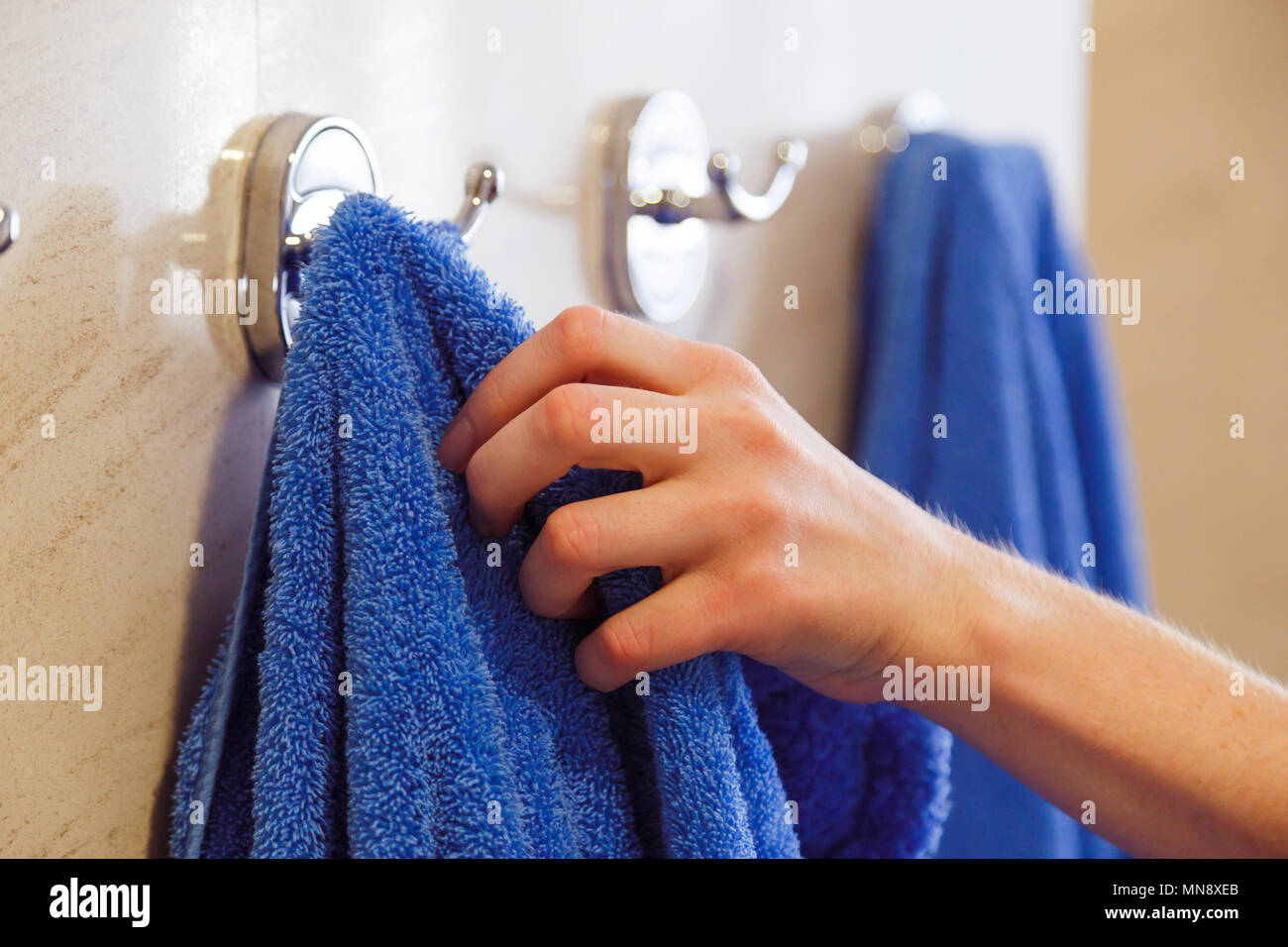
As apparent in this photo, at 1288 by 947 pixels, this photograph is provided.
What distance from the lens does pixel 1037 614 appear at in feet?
1.05

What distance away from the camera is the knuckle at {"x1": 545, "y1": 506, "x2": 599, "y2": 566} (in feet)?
0.81

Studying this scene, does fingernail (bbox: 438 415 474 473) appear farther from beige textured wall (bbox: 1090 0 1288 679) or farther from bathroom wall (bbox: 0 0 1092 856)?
beige textured wall (bbox: 1090 0 1288 679)

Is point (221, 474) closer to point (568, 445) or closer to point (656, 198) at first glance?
point (568, 445)

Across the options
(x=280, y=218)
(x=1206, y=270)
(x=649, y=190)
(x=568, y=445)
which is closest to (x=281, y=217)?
(x=280, y=218)

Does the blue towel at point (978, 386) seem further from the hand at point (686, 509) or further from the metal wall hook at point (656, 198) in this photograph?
the hand at point (686, 509)

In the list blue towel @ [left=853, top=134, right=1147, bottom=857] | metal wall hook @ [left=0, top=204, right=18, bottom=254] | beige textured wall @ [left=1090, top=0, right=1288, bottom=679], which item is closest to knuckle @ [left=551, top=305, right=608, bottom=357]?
metal wall hook @ [left=0, top=204, right=18, bottom=254]

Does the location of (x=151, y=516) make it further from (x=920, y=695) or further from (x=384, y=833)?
(x=920, y=695)

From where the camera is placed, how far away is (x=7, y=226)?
0.65 feet

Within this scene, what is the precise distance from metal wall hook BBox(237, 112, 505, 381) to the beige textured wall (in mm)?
848

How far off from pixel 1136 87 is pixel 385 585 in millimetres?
944

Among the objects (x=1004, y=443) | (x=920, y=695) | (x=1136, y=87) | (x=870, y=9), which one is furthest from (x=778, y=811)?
(x=1136, y=87)

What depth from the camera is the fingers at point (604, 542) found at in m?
0.25

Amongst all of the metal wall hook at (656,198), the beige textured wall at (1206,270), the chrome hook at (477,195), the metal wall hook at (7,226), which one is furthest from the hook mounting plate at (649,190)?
the beige textured wall at (1206,270)

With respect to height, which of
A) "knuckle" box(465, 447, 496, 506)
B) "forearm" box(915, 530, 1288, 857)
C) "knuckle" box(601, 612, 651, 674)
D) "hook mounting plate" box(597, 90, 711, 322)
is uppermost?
"hook mounting plate" box(597, 90, 711, 322)
